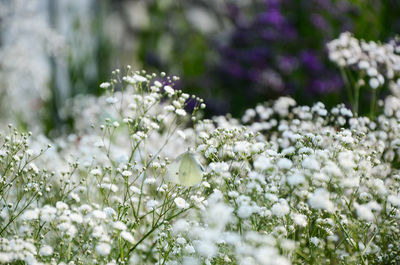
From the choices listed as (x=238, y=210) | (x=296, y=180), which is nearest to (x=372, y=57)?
(x=296, y=180)

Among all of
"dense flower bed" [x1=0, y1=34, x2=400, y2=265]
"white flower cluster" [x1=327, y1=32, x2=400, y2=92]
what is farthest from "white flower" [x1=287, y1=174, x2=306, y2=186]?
"white flower cluster" [x1=327, y1=32, x2=400, y2=92]

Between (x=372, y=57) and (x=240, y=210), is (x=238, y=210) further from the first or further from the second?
(x=372, y=57)

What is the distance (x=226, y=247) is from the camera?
5.10ft

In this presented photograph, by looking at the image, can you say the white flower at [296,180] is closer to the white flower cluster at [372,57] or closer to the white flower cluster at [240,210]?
the white flower cluster at [240,210]

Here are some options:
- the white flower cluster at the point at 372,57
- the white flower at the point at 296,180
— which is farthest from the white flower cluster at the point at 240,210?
the white flower cluster at the point at 372,57

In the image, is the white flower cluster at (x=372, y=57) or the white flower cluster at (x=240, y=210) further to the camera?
the white flower cluster at (x=372, y=57)

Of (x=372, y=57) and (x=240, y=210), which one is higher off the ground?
(x=372, y=57)

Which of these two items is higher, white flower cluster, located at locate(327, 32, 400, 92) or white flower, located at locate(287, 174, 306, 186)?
white flower cluster, located at locate(327, 32, 400, 92)

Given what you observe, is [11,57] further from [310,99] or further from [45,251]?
[45,251]

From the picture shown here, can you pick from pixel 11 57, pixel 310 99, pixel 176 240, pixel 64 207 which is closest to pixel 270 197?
pixel 176 240

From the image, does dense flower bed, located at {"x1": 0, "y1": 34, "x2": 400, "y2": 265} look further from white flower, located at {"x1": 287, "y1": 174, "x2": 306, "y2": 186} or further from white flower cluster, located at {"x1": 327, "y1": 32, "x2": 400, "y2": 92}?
white flower cluster, located at {"x1": 327, "y1": 32, "x2": 400, "y2": 92}

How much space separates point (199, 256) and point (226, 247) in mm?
107

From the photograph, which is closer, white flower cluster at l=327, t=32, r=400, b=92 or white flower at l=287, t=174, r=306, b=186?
white flower at l=287, t=174, r=306, b=186

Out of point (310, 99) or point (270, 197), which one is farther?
point (310, 99)
